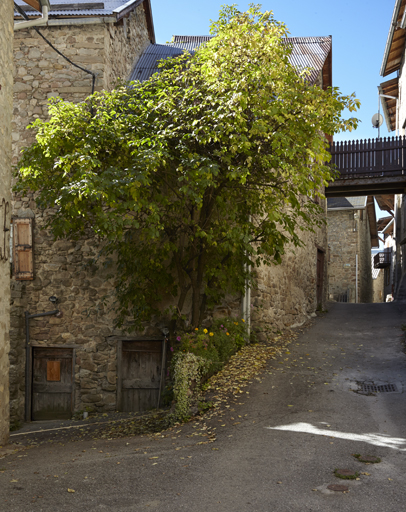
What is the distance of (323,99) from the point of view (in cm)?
677

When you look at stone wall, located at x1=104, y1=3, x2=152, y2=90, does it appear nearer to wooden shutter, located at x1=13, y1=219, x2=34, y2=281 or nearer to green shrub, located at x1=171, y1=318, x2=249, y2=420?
wooden shutter, located at x1=13, y1=219, x2=34, y2=281

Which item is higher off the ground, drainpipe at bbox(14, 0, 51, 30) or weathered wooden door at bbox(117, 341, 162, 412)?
drainpipe at bbox(14, 0, 51, 30)

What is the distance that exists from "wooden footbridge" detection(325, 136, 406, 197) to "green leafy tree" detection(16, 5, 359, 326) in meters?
7.13

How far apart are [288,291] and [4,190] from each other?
Answer: 6.71 m

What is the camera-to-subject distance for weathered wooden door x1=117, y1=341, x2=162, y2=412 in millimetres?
9078

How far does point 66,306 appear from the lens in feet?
30.1

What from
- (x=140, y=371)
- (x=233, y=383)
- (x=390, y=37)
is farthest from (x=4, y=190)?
(x=390, y=37)

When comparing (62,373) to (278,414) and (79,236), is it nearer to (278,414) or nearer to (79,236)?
(79,236)

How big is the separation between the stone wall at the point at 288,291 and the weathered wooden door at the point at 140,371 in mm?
2055

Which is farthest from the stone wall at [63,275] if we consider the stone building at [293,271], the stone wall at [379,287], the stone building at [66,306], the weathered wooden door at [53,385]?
the stone wall at [379,287]

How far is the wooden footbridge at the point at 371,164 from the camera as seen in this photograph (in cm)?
1380

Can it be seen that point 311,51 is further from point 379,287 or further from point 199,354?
point 379,287

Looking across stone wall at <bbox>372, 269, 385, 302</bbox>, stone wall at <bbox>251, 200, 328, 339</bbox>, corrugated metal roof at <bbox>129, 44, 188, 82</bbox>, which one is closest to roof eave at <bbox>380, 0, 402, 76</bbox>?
corrugated metal roof at <bbox>129, 44, 188, 82</bbox>

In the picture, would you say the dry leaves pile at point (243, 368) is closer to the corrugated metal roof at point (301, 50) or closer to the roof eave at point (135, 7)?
the corrugated metal roof at point (301, 50)
